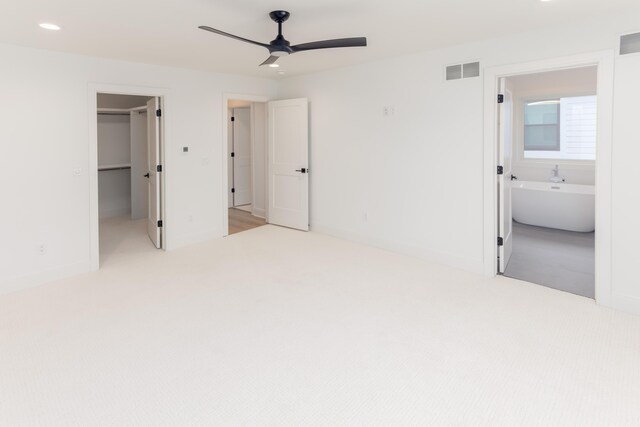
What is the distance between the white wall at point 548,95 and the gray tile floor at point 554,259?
47.3 inches

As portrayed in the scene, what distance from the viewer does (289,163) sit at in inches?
250

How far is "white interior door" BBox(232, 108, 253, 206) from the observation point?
27.5 feet

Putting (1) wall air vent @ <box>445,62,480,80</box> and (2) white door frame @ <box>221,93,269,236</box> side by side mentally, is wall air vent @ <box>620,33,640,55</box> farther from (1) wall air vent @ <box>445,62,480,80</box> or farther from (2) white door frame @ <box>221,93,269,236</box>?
(2) white door frame @ <box>221,93,269,236</box>

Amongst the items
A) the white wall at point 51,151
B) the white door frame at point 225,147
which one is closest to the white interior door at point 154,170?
the white wall at point 51,151

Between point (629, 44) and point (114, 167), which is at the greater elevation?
point (629, 44)

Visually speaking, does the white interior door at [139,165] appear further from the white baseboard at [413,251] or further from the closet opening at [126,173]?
the white baseboard at [413,251]

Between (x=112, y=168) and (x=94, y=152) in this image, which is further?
(x=112, y=168)

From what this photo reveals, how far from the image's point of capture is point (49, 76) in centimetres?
405

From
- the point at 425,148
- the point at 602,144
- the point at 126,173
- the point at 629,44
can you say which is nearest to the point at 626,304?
the point at 602,144

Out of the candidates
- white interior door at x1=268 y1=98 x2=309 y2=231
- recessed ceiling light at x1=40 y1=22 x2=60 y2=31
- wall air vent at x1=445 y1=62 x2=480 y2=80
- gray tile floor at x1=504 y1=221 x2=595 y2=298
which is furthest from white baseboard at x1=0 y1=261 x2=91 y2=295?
gray tile floor at x1=504 y1=221 x2=595 y2=298

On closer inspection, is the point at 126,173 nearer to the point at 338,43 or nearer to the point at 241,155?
the point at 241,155

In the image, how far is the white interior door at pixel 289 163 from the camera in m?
6.08

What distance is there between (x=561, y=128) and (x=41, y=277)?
311 inches

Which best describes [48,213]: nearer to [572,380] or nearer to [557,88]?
[572,380]
